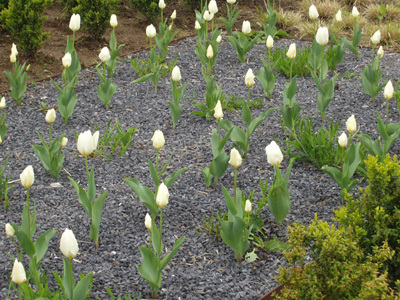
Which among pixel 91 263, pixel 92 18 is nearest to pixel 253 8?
pixel 92 18

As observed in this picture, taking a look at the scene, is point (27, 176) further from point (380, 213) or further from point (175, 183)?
point (380, 213)

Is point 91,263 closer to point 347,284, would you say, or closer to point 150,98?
point 347,284

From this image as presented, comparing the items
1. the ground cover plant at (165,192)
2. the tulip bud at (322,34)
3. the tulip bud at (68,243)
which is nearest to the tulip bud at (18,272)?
the ground cover plant at (165,192)

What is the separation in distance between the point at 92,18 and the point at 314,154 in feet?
10.3

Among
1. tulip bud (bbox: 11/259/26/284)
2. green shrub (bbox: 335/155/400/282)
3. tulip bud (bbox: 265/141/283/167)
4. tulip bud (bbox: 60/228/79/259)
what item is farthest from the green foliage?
tulip bud (bbox: 11/259/26/284)

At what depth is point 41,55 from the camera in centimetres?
579

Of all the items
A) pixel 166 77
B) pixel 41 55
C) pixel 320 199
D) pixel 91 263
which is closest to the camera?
pixel 91 263

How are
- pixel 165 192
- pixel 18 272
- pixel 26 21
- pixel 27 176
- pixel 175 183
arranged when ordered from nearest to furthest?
pixel 18 272, pixel 165 192, pixel 27 176, pixel 175 183, pixel 26 21

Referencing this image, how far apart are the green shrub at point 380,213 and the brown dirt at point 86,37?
3589 mm

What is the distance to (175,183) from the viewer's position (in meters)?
3.75

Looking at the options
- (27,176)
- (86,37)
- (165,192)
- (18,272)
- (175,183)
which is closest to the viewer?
(18,272)

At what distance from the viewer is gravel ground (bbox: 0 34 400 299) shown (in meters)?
2.97

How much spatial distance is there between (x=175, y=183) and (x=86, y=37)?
313 centimetres

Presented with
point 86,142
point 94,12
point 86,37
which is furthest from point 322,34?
point 86,37
